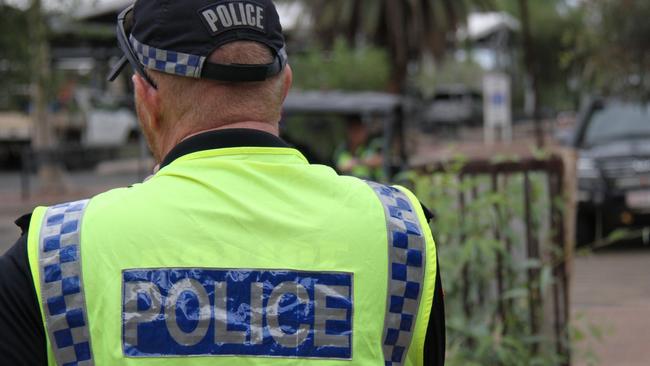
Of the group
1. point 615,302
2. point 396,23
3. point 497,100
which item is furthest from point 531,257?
point 497,100

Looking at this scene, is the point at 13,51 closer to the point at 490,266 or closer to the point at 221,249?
the point at 490,266

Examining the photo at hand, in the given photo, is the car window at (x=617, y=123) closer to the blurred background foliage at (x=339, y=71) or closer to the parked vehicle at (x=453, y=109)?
the blurred background foliage at (x=339, y=71)

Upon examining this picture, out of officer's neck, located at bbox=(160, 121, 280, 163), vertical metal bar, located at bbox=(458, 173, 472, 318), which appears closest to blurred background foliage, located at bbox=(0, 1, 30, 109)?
vertical metal bar, located at bbox=(458, 173, 472, 318)

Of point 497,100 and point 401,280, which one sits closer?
point 401,280

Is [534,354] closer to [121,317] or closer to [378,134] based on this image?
[121,317]

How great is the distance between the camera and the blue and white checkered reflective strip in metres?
1.86

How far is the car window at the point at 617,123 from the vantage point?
489 inches

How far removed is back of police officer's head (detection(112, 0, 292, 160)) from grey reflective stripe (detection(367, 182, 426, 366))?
0.29 m

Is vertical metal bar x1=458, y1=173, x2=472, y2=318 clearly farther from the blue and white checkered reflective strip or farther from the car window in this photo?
the car window

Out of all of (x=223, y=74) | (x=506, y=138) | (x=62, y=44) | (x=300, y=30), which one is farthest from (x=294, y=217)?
(x=506, y=138)

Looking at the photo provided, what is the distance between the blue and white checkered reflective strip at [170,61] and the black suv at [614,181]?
30.9ft

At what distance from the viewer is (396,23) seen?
2803 centimetres

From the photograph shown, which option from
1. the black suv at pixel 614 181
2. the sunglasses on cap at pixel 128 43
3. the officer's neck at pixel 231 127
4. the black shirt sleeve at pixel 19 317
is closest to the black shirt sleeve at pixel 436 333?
the officer's neck at pixel 231 127

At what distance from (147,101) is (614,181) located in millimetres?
9983
